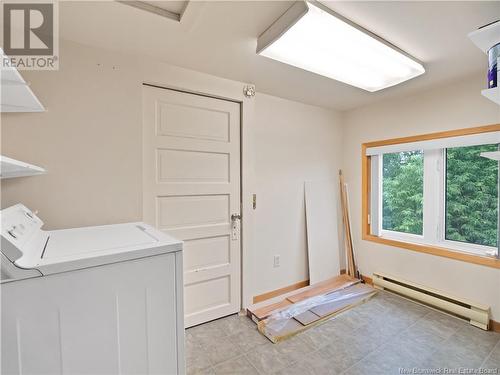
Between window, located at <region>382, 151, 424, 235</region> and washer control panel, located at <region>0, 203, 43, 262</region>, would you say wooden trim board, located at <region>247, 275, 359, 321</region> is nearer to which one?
window, located at <region>382, 151, 424, 235</region>

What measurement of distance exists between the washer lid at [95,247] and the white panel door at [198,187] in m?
0.57

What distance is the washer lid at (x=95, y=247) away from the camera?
0.90 metres

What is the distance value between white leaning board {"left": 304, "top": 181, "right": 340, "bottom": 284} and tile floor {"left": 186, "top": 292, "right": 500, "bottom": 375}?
695mm

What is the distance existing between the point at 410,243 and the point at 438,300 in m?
0.56

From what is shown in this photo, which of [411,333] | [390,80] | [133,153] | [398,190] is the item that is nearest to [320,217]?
[398,190]

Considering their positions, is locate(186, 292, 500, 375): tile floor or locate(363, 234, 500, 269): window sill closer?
locate(186, 292, 500, 375): tile floor

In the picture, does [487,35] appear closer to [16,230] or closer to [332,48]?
[332,48]

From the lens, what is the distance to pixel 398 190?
277 centimetres

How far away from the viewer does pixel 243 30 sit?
143cm

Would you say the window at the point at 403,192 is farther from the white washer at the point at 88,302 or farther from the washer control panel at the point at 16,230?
the washer control panel at the point at 16,230

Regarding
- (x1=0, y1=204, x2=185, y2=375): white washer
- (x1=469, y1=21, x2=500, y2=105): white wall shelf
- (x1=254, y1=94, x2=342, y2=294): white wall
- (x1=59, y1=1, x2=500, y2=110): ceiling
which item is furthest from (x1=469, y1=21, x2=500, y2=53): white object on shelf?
(x1=0, y1=204, x2=185, y2=375): white washer

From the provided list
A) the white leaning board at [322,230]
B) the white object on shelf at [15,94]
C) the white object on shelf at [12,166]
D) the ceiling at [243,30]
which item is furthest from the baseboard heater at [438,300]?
the white object on shelf at [15,94]

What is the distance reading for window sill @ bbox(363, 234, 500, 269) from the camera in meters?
2.03

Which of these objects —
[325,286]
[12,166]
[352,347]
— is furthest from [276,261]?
[12,166]
